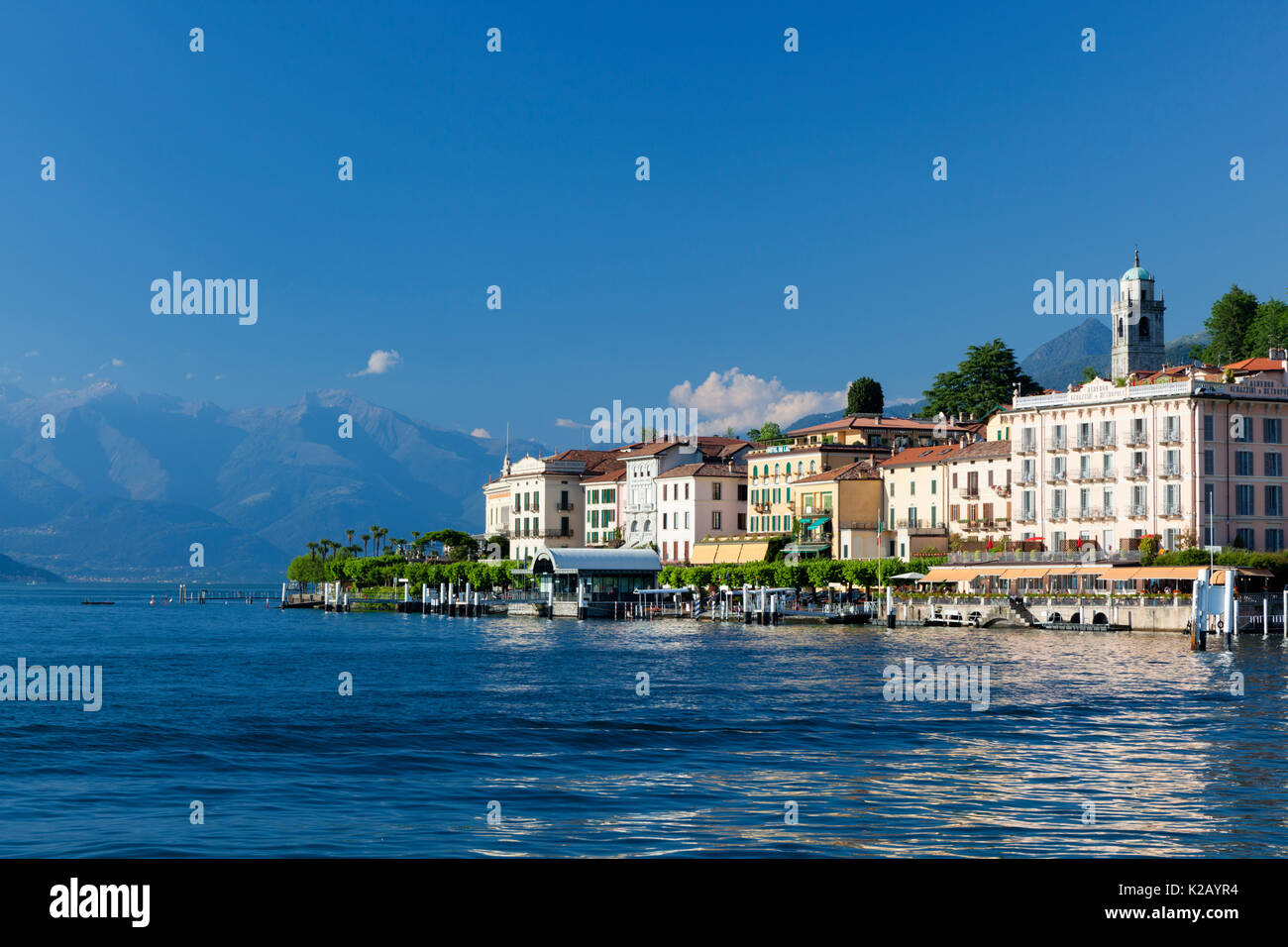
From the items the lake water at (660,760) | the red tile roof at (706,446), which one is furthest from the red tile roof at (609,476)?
the lake water at (660,760)

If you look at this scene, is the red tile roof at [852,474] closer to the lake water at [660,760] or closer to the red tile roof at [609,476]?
the red tile roof at [609,476]

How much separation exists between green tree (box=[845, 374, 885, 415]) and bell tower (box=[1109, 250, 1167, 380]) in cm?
2287

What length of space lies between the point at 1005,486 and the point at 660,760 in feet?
236

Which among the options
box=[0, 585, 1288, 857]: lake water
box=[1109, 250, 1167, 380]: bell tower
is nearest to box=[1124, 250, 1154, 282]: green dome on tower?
box=[1109, 250, 1167, 380]: bell tower

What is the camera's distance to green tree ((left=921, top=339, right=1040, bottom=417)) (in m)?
132

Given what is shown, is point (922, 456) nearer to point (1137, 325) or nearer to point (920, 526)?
point (920, 526)

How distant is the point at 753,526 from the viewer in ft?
399

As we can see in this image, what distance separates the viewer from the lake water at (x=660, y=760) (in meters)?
20.0

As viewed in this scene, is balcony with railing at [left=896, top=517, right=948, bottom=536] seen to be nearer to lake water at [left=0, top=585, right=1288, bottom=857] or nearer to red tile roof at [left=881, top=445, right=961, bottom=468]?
red tile roof at [left=881, top=445, right=961, bottom=468]

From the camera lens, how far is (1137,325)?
12350cm

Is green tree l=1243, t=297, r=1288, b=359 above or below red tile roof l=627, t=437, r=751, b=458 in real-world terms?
above

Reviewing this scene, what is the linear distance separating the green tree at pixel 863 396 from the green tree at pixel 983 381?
6.91 metres
